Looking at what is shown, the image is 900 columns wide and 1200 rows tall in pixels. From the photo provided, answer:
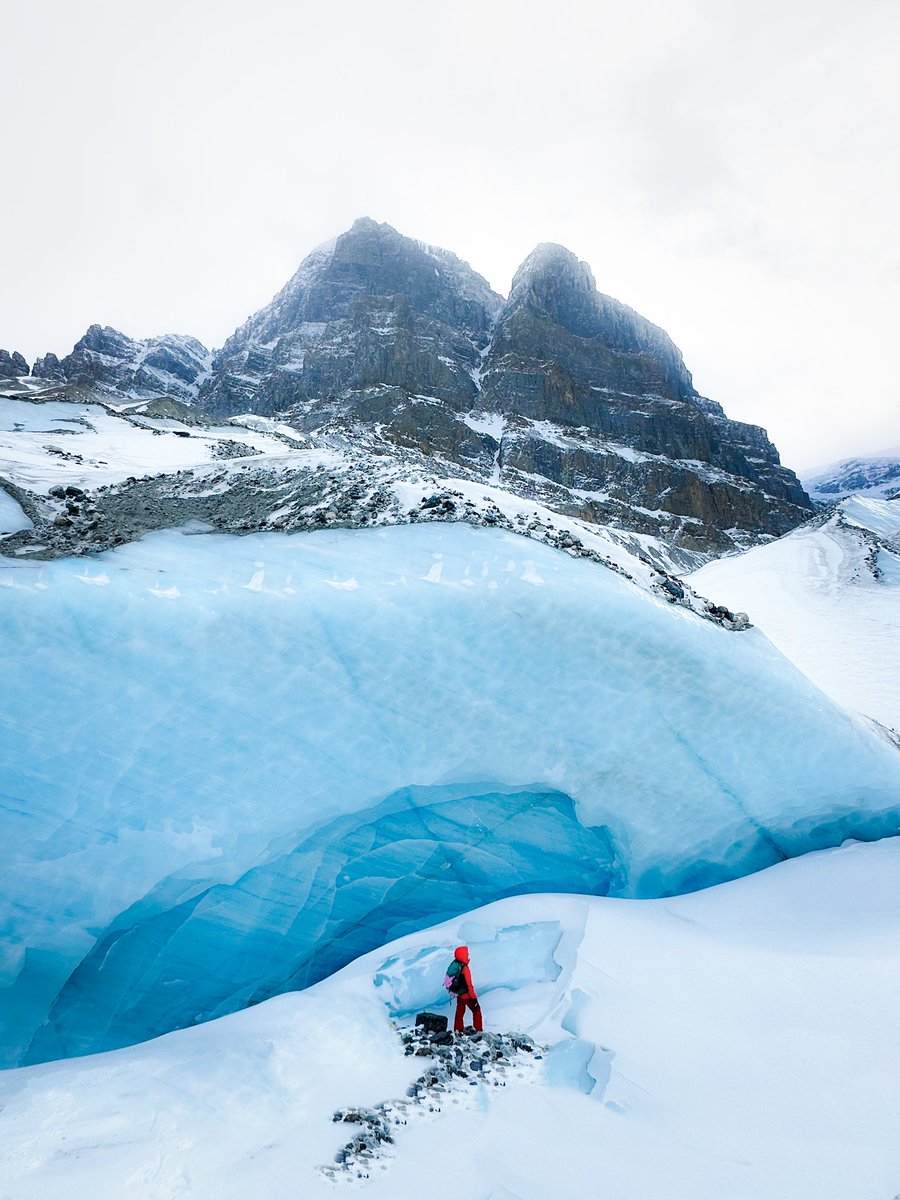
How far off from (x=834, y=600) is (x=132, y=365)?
4902 inches

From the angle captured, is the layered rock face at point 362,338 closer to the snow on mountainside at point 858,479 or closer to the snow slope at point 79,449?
the snow slope at point 79,449

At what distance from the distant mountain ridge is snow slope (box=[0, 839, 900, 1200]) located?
69.6 m

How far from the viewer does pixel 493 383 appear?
98875mm

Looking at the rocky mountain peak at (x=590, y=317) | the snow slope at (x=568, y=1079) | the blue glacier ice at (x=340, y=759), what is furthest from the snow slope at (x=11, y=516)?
the rocky mountain peak at (x=590, y=317)

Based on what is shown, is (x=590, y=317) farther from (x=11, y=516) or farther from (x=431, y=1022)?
(x=431, y=1022)

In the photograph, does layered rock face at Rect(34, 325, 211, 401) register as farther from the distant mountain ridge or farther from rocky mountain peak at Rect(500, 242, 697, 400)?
rocky mountain peak at Rect(500, 242, 697, 400)

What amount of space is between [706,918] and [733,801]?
1.37m

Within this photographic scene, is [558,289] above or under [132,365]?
above

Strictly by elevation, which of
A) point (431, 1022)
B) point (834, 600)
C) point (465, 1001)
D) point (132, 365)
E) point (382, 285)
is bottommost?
point (431, 1022)

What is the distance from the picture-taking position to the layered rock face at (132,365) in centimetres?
9569

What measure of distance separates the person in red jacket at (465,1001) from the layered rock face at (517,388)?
69.6 metres

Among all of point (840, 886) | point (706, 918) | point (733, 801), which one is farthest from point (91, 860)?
point (840, 886)

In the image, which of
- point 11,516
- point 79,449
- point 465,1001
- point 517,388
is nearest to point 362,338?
point 517,388

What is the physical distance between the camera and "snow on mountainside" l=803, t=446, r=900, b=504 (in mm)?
147500
